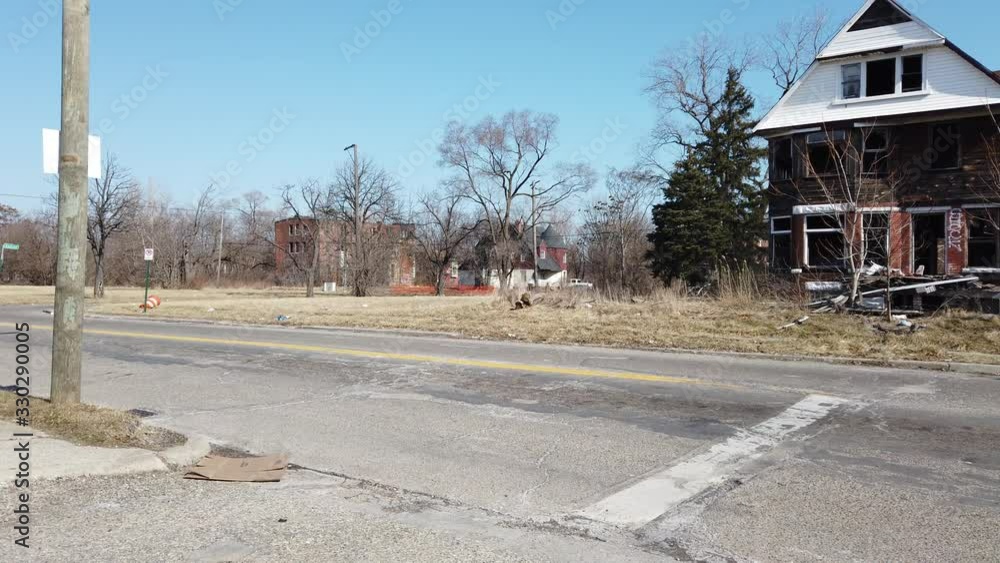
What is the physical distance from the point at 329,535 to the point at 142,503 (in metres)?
1.51

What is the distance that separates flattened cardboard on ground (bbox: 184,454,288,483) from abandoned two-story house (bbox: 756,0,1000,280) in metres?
20.4

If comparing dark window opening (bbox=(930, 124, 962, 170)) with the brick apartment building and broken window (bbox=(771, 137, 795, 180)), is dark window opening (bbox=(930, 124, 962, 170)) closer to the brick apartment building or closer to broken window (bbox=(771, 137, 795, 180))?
broken window (bbox=(771, 137, 795, 180))

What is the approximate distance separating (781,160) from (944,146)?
5.36 m

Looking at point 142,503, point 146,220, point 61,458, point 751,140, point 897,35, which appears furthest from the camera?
point 146,220

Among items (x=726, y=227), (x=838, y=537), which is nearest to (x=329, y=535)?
(x=838, y=537)

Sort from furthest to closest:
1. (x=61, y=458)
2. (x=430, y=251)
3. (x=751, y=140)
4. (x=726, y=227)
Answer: (x=430, y=251) < (x=751, y=140) < (x=726, y=227) < (x=61, y=458)

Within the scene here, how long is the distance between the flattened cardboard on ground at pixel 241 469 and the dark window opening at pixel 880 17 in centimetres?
2648

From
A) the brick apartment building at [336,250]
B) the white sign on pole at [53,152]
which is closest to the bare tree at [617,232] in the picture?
the brick apartment building at [336,250]

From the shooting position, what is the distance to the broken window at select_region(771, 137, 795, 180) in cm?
2678

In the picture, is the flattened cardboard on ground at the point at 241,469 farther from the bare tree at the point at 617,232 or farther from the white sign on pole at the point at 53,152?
the bare tree at the point at 617,232

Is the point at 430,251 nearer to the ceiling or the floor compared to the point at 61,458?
nearer to the ceiling

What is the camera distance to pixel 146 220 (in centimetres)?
6925

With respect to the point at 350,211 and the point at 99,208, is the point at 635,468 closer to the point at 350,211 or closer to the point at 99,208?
the point at 99,208

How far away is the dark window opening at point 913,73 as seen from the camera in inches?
957
